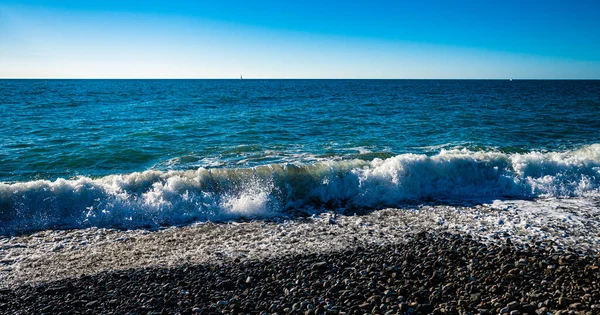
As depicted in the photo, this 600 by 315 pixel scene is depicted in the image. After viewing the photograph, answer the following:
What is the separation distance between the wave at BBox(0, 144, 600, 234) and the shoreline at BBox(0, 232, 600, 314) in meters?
3.08

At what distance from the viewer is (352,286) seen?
20.3ft

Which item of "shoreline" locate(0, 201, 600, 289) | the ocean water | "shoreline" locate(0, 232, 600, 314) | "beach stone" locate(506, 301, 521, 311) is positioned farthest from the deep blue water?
"beach stone" locate(506, 301, 521, 311)

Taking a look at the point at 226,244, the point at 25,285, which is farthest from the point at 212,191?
the point at 25,285

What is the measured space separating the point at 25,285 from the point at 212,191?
5.39m

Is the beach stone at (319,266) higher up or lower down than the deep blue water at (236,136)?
lower down

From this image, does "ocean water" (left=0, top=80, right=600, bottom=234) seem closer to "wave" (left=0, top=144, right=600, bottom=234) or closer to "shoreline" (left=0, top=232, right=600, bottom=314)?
"wave" (left=0, top=144, right=600, bottom=234)

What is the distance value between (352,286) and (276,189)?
225 inches

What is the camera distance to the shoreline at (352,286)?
5.66 meters

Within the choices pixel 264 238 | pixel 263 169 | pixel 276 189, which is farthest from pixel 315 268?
pixel 263 169

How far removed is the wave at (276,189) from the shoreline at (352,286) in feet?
10.1

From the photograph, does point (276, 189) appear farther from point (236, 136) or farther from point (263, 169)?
point (236, 136)

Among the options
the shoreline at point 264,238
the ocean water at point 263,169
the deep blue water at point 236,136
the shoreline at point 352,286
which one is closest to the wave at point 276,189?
the ocean water at point 263,169

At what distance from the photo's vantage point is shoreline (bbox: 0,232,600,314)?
566 centimetres

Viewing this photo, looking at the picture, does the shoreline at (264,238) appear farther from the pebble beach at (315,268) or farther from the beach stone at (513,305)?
the beach stone at (513,305)
